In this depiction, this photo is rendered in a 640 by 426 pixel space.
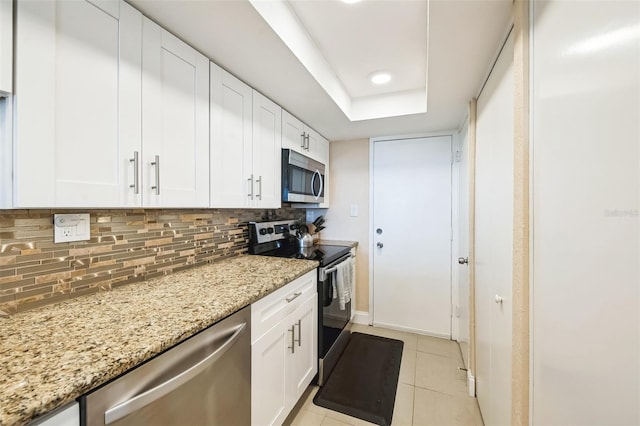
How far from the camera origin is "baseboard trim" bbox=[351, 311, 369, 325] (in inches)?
116

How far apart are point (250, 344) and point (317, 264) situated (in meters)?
0.75

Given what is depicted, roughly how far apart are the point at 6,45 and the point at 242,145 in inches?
39.6

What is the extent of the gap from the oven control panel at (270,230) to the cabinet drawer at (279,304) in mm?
599

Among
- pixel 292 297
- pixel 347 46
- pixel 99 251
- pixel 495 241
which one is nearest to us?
pixel 99 251

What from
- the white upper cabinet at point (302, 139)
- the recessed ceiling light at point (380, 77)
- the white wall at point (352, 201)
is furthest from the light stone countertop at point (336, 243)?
the recessed ceiling light at point (380, 77)

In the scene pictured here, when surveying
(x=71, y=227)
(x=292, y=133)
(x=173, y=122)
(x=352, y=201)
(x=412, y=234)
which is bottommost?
(x=412, y=234)

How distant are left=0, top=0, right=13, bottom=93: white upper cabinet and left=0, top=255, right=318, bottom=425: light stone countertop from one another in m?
0.70

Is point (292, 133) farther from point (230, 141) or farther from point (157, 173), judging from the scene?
point (157, 173)

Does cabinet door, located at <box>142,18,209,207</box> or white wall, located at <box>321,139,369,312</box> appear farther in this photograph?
white wall, located at <box>321,139,369,312</box>

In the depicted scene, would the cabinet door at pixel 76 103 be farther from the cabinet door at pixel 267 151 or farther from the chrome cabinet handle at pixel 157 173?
the cabinet door at pixel 267 151

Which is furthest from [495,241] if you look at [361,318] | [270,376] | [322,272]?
[361,318]

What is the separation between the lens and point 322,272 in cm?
187

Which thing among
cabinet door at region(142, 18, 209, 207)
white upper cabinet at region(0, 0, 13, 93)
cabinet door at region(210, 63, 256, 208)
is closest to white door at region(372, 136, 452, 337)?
cabinet door at region(210, 63, 256, 208)

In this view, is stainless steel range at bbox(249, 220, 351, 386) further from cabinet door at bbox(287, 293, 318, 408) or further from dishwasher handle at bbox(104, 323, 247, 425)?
dishwasher handle at bbox(104, 323, 247, 425)
